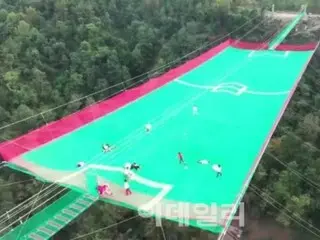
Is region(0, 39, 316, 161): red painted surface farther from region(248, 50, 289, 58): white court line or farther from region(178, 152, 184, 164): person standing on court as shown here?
region(178, 152, 184, 164): person standing on court

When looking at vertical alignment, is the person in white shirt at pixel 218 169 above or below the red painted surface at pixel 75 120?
below

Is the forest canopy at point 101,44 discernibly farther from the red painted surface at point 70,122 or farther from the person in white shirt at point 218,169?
the person in white shirt at point 218,169

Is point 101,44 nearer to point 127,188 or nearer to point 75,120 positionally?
point 75,120

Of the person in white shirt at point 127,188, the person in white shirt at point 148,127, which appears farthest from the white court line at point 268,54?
the person in white shirt at point 127,188

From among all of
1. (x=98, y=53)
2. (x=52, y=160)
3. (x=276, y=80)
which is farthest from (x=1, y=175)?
(x=276, y=80)

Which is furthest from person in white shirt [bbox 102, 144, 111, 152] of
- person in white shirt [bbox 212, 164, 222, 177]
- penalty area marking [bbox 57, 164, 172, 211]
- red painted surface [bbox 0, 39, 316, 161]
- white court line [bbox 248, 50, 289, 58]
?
white court line [bbox 248, 50, 289, 58]

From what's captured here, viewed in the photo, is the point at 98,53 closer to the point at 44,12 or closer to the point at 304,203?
the point at 44,12

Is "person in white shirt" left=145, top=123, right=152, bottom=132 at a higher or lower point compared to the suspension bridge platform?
higher

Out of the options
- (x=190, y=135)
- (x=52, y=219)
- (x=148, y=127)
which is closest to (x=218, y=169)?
(x=190, y=135)
